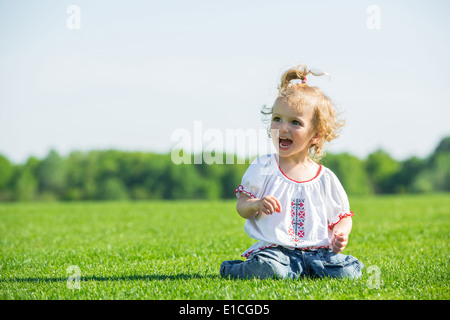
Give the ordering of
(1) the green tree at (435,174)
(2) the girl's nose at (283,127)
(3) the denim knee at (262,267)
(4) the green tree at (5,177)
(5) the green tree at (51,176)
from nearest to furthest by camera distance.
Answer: (3) the denim knee at (262,267) < (2) the girl's nose at (283,127) < (1) the green tree at (435,174) < (4) the green tree at (5,177) < (5) the green tree at (51,176)

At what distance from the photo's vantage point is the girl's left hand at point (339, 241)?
3922 millimetres

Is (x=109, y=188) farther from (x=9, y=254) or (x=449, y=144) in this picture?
(x=9, y=254)

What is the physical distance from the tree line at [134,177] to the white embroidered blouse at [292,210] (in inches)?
1694

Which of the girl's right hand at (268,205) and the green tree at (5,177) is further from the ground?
the girl's right hand at (268,205)

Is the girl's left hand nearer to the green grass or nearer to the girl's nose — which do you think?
the green grass

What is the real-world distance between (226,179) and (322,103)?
48.6 metres

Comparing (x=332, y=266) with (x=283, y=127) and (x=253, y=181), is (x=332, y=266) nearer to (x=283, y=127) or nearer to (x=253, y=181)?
(x=253, y=181)

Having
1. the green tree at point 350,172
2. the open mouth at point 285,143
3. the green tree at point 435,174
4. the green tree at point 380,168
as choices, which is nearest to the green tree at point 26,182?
the green tree at point 350,172

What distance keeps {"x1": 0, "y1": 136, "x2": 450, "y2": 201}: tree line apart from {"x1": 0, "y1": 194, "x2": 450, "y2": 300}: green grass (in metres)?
38.9

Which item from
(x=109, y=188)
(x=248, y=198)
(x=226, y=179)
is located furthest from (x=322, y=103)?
(x=226, y=179)

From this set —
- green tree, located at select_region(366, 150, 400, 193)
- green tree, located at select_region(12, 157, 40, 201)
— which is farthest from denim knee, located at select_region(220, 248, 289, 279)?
green tree, located at select_region(366, 150, 400, 193)

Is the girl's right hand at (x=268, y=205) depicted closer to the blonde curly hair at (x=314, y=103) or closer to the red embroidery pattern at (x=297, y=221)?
the red embroidery pattern at (x=297, y=221)

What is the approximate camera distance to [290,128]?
4121 millimetres

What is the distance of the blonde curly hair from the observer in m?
4.17
